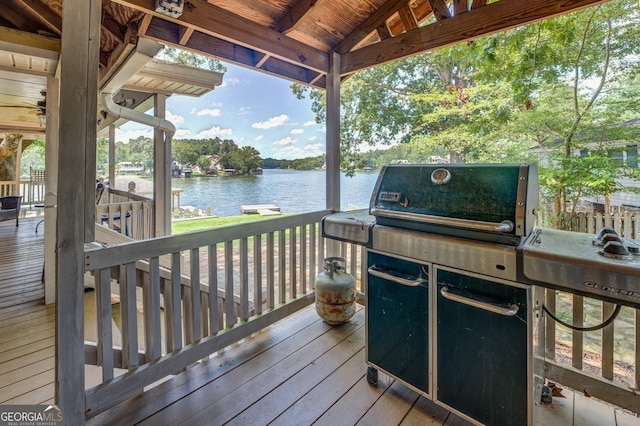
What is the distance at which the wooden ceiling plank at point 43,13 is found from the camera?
2703 mm

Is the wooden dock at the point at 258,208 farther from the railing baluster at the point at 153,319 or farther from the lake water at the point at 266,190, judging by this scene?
the railing baluster at the point at 153,319

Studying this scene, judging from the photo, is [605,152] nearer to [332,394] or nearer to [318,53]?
[318,53]

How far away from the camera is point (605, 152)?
389 centimetres

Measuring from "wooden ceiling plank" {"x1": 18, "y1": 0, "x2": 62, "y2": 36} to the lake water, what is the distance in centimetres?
294

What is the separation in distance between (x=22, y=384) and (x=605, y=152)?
6.19 meters

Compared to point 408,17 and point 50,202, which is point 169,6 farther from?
point 50,202

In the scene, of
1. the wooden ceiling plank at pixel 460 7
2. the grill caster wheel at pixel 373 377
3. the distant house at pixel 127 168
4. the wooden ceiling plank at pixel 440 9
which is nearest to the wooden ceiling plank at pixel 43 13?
the wooden ceiling plank at pixel 440 9

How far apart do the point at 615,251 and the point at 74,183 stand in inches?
90.4

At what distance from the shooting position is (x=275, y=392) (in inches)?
74.2

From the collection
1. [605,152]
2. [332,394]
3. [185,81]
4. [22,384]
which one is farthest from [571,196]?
[22,384]

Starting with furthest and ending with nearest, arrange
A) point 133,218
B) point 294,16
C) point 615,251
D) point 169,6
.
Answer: point 133,218, point 294,16, point 169,6, point 615,251

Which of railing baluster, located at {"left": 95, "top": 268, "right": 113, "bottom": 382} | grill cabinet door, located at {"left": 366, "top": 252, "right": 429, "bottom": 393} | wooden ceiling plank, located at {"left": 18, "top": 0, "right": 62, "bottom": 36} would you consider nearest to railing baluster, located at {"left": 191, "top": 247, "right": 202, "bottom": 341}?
railing baluster, located at {"left": 95, "top": 268, "right": 113, "bottom": 382}

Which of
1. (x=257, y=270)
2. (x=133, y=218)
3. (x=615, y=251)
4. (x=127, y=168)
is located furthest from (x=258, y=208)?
(x=615, y=251)

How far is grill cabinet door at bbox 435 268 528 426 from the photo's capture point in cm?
132
